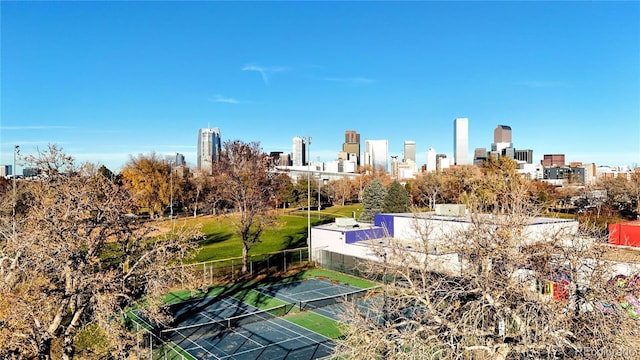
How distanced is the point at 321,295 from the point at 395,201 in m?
32.9

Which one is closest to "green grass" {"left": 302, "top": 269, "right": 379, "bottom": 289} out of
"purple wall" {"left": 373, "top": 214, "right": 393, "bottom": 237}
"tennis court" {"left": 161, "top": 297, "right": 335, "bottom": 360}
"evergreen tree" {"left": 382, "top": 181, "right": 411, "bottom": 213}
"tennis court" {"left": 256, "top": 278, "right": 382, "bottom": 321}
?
"tennis court" {"left": 256, "top": 278, "right": 382, "bottom": 321}

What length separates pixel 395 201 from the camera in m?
61.0

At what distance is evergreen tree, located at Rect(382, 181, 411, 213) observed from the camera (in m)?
60.6

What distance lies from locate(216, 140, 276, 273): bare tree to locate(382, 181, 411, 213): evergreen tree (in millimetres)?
25288

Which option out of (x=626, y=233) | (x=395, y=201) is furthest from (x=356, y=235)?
(x=395, y=201)

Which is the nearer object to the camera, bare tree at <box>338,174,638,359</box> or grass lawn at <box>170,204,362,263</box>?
bare tree at <box>338,174,638,359</box>

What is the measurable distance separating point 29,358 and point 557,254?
1626 cm

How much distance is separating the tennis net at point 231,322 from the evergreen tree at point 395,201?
36250 mm

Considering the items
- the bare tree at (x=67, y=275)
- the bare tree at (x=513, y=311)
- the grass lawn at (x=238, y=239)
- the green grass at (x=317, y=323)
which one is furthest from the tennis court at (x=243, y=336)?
the grass lawn at (x=238, y=239)

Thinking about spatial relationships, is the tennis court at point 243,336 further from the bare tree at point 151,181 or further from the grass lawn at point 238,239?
the bare tree at point 151,181

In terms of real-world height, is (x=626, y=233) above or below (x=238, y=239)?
above

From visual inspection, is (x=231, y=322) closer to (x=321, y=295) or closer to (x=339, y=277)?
(x=321, y=295)

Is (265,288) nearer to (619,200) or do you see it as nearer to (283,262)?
(283,262)

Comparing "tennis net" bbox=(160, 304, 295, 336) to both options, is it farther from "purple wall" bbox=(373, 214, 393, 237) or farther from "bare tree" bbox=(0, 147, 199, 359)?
"purple wall" bbox=(373, 214, 393, 237)
